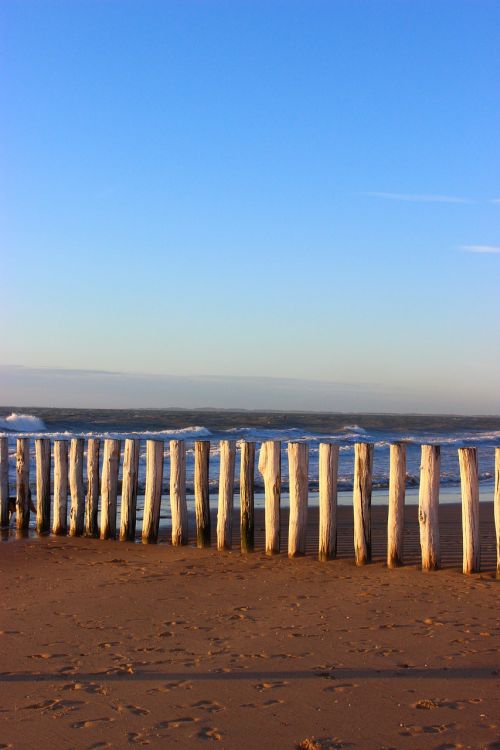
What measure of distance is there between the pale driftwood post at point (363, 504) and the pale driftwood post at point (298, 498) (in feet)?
2.21

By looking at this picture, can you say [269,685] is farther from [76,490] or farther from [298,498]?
[76,490]

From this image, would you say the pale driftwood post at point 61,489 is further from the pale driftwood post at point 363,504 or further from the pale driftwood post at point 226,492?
the pale driftwood post at point 363,504

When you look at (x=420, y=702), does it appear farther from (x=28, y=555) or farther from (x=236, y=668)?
(x=28, y=555)

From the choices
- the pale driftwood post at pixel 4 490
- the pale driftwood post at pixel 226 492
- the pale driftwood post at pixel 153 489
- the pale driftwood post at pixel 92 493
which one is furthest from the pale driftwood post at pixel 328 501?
the pale driftwood post at pixel 4 490

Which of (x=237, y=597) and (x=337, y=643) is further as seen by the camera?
(x=237, y=597)

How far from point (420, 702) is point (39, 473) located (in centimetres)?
833

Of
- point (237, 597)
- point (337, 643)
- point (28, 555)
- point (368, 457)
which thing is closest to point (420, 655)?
point (337, 643)

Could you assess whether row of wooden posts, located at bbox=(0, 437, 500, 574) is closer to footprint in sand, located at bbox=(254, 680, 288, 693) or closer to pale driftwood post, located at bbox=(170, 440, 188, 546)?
pale driftwood post, located at bbox=(170, 440, 188, 546)

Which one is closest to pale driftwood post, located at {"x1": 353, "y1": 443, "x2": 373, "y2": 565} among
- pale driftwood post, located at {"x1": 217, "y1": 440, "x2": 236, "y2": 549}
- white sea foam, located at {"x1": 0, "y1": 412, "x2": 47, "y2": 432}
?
pale driftwood post, located at {"x1": 217, "y1": 440, "x2": 236, "y2": 549}

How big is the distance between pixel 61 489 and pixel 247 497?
3233 mm

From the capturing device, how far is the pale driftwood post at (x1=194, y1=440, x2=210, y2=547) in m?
10.6

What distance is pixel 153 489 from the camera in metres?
11.0

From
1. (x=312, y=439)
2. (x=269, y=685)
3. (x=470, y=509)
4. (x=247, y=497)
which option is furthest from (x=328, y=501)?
(x=312, y=439)

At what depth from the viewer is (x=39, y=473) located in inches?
482
